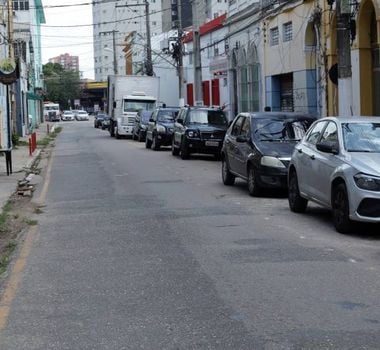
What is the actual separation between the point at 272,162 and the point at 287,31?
52.1 ft

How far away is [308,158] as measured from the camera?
34.6 ft

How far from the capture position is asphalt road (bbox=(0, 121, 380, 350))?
205 inches

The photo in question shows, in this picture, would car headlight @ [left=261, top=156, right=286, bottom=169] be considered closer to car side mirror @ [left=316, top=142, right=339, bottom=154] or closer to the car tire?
the car tire

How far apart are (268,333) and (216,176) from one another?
41.2 feet

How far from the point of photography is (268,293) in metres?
6.34

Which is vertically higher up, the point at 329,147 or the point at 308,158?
the point at 329,147

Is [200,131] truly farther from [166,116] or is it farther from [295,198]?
[295,198]

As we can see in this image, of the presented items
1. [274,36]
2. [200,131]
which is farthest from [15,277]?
[274,36]

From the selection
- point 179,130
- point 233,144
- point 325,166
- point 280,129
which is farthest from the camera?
point 179,130

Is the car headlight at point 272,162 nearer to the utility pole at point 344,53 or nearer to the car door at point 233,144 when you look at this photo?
the car door at point 233,144

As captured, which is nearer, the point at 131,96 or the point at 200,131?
the point at 200,131

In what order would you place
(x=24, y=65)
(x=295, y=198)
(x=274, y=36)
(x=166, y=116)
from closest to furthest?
(x=295, y=198) < (x=274, y=36) < (x=166, y=116) < (x=24, y=65)

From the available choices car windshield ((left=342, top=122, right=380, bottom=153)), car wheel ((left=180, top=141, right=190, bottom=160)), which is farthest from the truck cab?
car windshield ((left=342, top=122, right=380, bottom=153))

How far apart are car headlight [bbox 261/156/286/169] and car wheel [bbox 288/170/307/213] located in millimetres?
1323
